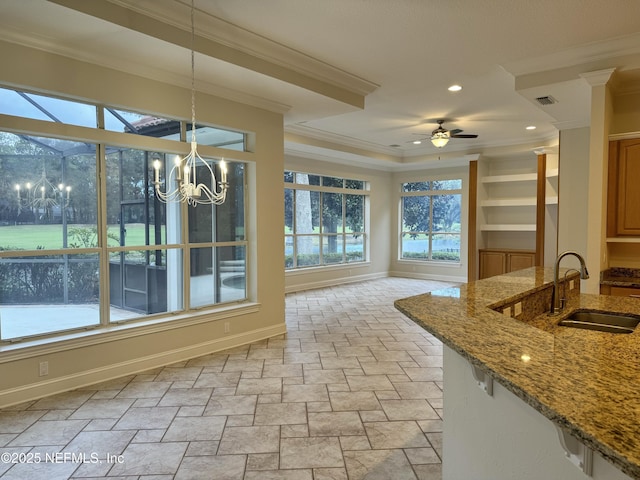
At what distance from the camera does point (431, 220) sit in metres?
10.1

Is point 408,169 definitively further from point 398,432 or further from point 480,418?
point 480,418

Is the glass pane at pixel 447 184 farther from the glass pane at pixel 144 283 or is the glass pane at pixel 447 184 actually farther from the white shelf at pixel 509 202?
the glass pane at pixel 144 283

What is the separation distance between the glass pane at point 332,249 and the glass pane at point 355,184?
1.26m

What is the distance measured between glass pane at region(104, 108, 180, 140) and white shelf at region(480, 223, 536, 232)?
7.25 metres

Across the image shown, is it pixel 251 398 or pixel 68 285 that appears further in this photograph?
pixel 68 285

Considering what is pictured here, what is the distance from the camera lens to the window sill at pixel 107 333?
3.12 m

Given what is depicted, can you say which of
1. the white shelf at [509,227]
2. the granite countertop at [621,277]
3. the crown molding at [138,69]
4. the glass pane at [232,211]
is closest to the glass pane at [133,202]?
the glass pane at [232,211]

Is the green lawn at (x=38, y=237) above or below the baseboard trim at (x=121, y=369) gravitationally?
above

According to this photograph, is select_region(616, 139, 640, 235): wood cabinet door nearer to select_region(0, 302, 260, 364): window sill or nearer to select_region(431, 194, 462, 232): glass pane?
select_region(0, 302, 260, 364): window sill

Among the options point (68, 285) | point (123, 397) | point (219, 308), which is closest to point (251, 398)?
point (123, 397)

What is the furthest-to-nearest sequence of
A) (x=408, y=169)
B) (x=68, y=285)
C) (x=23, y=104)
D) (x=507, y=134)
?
1. (x=408, y=169)
2. (x=507, y=134)
3. (x=68, y=285)
4. (x=23, y=104)

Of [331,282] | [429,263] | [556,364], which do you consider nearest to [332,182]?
[331,282]

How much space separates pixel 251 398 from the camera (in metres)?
3.25

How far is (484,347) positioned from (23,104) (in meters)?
3.69
